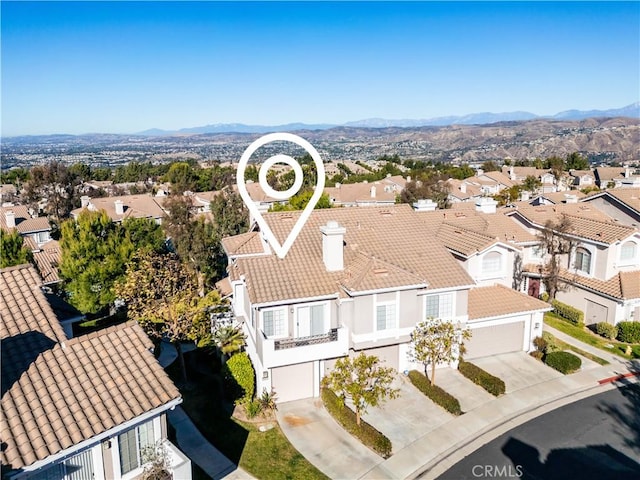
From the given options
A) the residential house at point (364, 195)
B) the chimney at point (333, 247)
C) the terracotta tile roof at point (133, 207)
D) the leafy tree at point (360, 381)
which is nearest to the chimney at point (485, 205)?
the chimney at point (333, 247)

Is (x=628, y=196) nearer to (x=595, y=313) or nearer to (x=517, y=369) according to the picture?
(x=595, y=313)

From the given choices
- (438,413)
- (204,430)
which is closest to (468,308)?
(438,413)

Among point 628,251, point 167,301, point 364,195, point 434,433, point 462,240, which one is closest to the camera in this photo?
point 434,433

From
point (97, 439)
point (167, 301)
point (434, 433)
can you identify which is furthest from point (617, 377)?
point (97, 439)

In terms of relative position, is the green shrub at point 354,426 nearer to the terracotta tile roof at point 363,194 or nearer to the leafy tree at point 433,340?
the leafy tree at point 433,340

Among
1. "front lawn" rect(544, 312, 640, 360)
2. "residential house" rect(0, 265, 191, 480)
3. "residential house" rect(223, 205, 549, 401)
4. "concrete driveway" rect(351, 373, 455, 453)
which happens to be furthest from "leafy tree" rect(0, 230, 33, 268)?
"front lawn" rect(544, 312, 640, 360)

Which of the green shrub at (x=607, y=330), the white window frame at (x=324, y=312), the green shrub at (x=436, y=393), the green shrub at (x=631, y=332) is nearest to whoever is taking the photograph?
the green shrub at (x=436, y=393)
